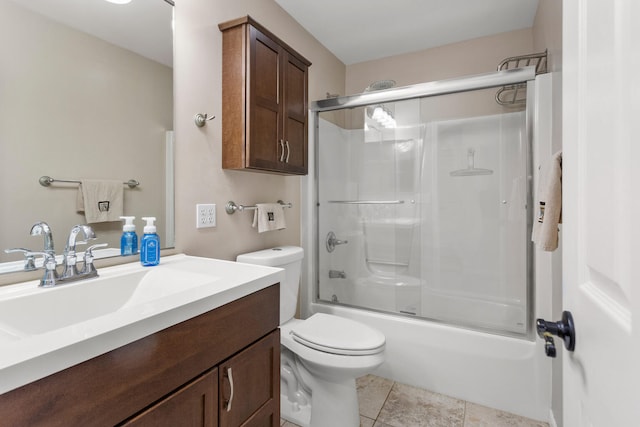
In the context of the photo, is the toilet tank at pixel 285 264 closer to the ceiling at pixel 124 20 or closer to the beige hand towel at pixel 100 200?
the beige hand towel at pixel 100 200

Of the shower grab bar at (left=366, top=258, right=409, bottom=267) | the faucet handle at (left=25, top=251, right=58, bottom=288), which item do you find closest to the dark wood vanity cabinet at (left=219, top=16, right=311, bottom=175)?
the faucet handle at (left=25, top=251, right=58, bottom=288)

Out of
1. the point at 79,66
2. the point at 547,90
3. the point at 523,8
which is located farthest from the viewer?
the point at 523,8

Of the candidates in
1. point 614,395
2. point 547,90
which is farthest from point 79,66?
point 547,90

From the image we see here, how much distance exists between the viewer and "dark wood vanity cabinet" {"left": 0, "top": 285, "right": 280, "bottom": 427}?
0.55 meters

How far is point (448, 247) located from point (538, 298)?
73 cm

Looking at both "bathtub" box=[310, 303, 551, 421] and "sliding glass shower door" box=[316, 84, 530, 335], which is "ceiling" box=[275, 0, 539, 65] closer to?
"sliding glass shower door" box=[316, 84, 530, 335]

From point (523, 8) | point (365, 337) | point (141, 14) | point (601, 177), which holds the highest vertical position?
point (523, 8)

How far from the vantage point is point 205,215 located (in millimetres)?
1521

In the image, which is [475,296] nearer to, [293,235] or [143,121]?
[293,235]

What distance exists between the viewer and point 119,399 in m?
0.64

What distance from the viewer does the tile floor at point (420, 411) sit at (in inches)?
62.5

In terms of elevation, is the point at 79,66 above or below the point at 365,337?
above

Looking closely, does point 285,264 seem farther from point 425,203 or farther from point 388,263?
point 425,203

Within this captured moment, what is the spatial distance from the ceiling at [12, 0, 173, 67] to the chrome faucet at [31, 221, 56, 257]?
0.69 metres
